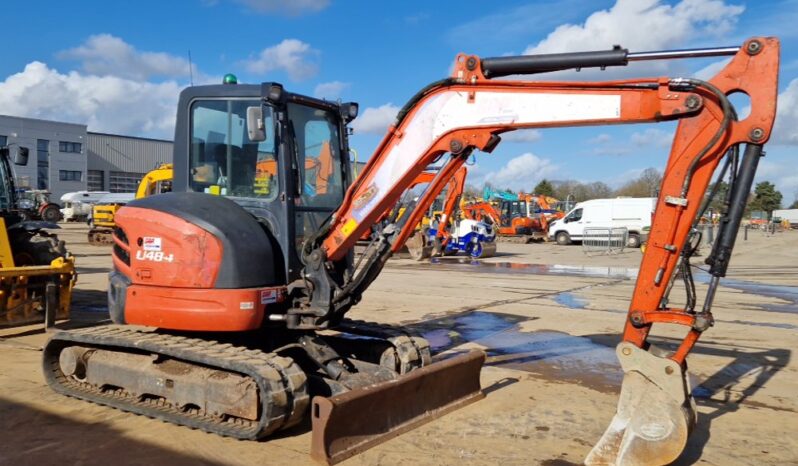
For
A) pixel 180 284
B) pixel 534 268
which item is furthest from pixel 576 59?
pixel 534 268

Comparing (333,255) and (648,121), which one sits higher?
(648,121)

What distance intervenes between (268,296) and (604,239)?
92.5 feet

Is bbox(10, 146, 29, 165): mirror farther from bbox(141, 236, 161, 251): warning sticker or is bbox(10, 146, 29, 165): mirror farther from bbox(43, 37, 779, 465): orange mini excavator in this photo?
bbox(141, 236, 161, 251): warning sticker

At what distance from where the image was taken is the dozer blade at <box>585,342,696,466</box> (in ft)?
14.3

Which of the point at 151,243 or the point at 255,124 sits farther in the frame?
the point at 151,243

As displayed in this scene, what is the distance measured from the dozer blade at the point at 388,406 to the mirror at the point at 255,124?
215cm

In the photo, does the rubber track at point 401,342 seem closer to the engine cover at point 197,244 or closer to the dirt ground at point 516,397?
the dirt ground at point 516,397

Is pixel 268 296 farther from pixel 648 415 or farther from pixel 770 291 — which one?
pixel 770 291

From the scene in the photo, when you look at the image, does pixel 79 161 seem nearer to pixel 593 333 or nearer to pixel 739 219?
pixel 593 333

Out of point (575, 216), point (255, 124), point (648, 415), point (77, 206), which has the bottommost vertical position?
point (648, 415)

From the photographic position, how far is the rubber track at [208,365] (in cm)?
489

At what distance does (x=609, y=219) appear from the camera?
35.0 metres

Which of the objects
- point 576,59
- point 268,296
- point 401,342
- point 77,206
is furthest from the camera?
point 77,206

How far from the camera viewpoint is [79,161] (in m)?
63.8
